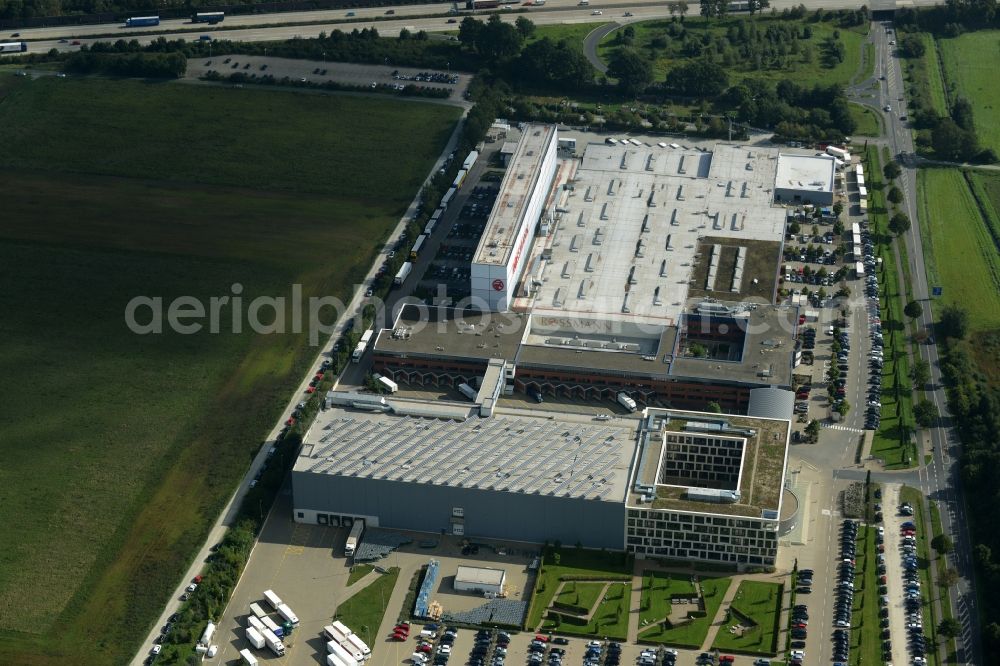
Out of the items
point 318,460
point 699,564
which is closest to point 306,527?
point 318,460

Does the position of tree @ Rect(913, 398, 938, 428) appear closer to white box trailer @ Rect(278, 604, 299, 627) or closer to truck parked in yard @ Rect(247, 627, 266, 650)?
white box trailer @ Rect(278, 604, 299, 627)

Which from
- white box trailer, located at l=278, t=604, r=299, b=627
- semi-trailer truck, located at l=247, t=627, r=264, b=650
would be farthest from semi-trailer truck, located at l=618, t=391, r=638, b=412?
semi-trailer truck, located at l=247, t=627, r=264, b=650

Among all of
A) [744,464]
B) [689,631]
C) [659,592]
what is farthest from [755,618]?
[744,464]

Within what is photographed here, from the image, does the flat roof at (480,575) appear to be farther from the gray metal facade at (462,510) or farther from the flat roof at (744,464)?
the flat roof at (744,464)

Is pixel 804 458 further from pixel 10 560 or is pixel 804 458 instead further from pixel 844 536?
pixel 10 560

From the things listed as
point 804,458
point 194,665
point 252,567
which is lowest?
point 194,665

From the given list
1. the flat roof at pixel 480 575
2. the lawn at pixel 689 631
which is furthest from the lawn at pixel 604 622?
the flat roof at pixel 480 575

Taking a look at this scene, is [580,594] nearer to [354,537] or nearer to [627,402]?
[354,537]
